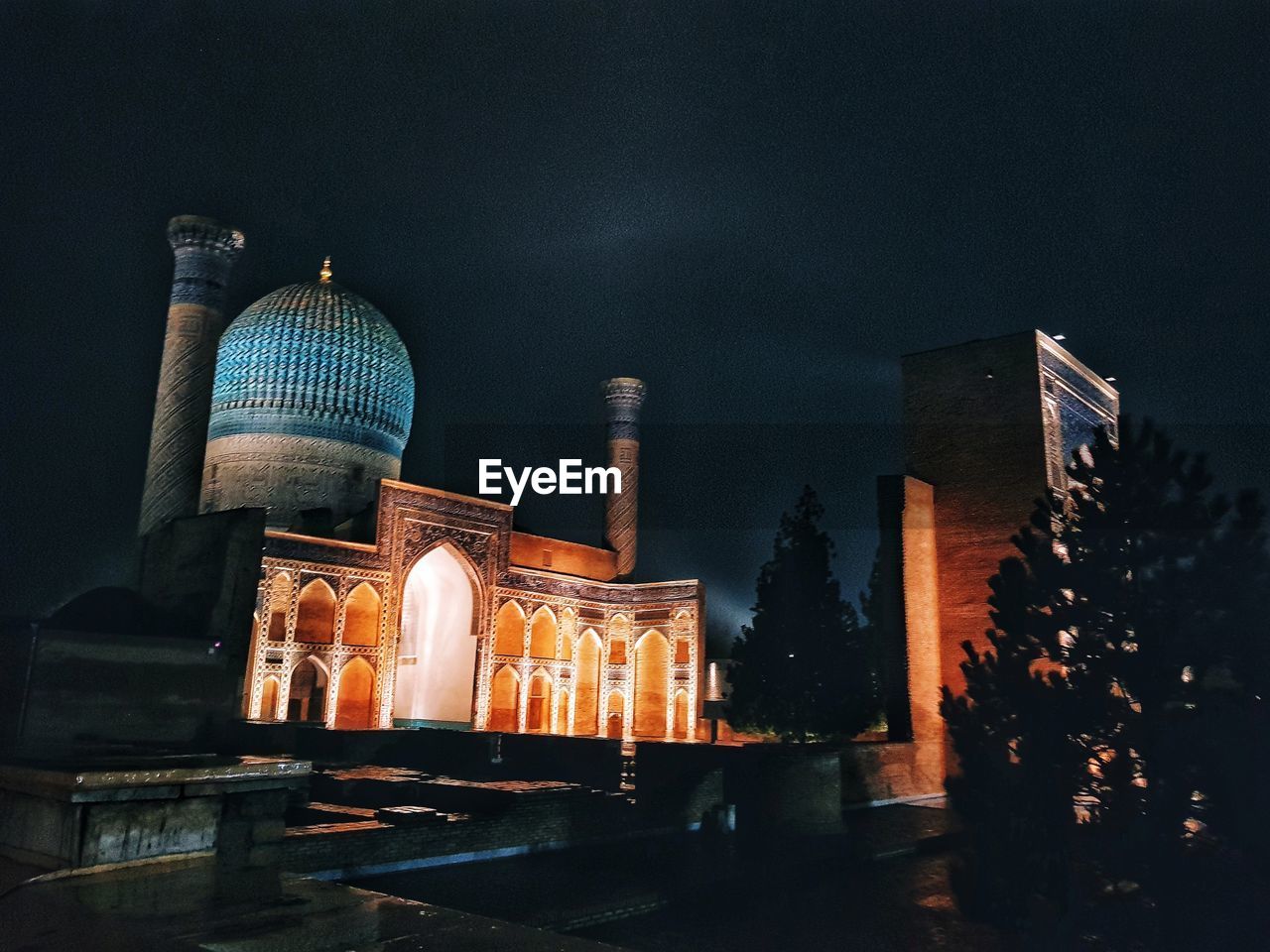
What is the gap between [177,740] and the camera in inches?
470

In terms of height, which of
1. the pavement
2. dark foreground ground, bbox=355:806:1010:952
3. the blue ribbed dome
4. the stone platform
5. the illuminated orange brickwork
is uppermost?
the blue ribbed dome

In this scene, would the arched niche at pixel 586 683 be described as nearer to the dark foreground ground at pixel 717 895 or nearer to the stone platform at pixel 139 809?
the dark foreground ground at pixel 717 895

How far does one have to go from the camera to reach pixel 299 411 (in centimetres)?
2102

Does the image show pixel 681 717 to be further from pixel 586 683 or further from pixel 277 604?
pixel 277 604

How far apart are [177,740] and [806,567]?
13564mm

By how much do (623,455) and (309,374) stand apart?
8873mm

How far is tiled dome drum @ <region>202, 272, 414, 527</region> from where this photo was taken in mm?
20594

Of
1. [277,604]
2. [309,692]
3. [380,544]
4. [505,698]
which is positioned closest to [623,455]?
[505,698]

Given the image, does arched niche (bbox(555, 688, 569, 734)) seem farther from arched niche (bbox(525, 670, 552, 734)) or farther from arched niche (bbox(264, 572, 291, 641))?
arched niche (bbox(264, 572, 291, 641))

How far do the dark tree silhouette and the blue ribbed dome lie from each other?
662 inches

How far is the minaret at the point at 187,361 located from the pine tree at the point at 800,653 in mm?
12668

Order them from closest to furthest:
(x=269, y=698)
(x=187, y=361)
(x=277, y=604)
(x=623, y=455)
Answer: (x=269, y=698) < (x=277, y=604) < (x=187, y=361) < (x=623, y=455)

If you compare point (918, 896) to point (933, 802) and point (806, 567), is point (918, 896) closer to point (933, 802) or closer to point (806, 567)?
point (933, 802)

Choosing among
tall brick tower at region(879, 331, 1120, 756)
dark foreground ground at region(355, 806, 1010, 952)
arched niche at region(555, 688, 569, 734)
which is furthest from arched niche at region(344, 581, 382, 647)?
dark foreground ground at region(355, 806, 1010, 952)
